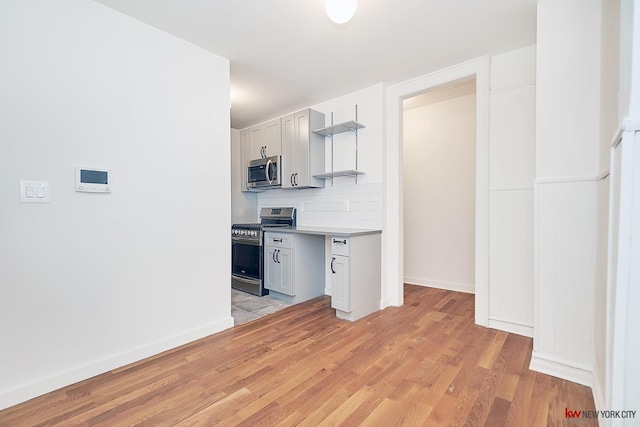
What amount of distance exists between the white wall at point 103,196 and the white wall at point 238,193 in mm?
2042

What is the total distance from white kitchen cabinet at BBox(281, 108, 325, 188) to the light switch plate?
2.45 m

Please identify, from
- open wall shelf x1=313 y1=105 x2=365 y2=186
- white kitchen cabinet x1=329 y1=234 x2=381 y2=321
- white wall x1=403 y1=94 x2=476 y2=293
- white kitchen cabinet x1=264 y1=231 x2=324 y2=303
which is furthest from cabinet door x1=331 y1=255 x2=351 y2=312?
white wall x1=403 y1=94 x2=476 y2=293

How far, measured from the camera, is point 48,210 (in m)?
1.82

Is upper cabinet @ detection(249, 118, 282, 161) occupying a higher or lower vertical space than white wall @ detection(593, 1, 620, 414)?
higher

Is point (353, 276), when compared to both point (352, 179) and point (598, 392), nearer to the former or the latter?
point (352, 179)

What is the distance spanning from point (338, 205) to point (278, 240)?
0.89 meters

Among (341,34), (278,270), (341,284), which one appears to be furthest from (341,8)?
(278,270)

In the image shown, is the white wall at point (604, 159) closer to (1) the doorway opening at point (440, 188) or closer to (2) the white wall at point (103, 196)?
(1) the doorway opening at point (440, 188)

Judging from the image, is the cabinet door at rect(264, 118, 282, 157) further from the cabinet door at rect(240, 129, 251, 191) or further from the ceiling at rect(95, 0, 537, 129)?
the ceiling at rect(95, 0, 537, 129)

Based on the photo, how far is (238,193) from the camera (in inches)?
188

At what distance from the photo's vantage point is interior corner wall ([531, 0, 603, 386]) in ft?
6.04

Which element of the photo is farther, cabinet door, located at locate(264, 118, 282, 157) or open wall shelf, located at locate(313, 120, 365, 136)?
cabinet door, located at locate(264, 118, 282, 157)

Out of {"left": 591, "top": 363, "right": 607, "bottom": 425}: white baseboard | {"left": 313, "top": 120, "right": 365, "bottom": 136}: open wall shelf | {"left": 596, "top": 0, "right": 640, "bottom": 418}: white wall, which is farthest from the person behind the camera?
{"left": 313, "top": 120, "right": 365, "bottom": 136}: open wall shelf

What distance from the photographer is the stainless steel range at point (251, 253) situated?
12.5ft
